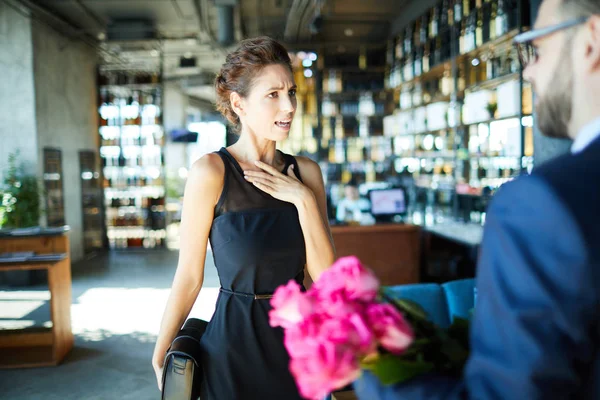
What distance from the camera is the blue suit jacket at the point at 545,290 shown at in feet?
1.78

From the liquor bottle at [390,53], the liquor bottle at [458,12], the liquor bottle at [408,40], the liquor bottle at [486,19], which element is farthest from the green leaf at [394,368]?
the liquor bottle at [390,53]

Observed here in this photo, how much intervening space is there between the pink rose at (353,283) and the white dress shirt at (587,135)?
299mm

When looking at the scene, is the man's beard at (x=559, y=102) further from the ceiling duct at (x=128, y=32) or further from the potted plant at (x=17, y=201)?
the ceiling duct at (x=128, y=32)

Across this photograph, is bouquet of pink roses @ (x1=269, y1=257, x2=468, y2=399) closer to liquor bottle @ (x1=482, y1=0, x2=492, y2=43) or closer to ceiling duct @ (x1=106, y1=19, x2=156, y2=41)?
liquor bottle @ (x1=482, y1=0, x2=492, y2=43)

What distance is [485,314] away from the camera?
595 mm

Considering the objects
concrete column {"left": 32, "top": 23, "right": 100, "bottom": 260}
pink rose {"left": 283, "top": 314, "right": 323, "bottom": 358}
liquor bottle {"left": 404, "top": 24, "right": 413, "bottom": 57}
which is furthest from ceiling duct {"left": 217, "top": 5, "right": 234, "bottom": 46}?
pink rose {"left": 283, "top": 314, "right": 323, "bottom": 358}

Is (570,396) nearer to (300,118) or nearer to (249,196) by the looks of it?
(249,196)

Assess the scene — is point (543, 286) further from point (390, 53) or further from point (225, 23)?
point (390, 53)

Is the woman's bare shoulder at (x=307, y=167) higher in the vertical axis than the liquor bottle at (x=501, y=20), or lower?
lower

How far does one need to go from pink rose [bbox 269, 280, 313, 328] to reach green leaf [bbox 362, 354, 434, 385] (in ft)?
0.36

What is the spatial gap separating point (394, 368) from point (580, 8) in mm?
519

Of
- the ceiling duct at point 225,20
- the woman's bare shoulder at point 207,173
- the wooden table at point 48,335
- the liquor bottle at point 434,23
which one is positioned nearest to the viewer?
the woman's bare shoulder at point 207,173

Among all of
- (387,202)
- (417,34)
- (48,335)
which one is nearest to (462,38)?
(417,34)

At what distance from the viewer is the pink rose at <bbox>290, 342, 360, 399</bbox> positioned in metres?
0.60
